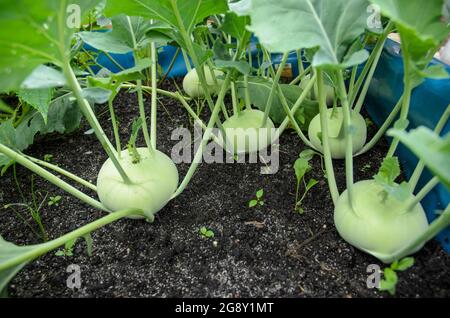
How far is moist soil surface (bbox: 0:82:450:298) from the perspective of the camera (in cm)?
61

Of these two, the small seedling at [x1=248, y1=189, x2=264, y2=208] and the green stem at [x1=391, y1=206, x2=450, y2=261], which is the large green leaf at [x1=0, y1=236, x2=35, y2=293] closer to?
the small seedling at [x1=248, y1=189, x2=264, y2=208]

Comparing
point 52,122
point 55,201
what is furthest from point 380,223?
point 52,122

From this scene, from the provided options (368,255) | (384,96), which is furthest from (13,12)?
(384,96)

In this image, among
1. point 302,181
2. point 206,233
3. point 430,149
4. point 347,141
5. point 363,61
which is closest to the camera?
point 430,149

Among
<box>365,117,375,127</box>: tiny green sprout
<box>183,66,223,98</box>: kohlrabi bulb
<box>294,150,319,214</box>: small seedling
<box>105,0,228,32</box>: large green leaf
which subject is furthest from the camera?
<box>183,66,223,98</box>: kohlrabi bulb

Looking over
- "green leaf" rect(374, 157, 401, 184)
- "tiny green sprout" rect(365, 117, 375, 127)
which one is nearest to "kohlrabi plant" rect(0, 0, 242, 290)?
"green leaf" rect(374, 157, 401, 184)

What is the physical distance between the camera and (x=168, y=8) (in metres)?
0.62

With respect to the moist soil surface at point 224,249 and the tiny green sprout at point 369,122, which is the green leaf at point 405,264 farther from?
the tiny green sprout at point 369,122

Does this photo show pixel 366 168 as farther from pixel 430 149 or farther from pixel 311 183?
pixel 430 149

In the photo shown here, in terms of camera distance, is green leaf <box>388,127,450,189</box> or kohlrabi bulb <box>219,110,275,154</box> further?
kohlrabi bulb <box>219,110,275,154</box>

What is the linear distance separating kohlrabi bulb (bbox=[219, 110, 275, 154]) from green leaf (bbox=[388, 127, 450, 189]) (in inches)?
19.8

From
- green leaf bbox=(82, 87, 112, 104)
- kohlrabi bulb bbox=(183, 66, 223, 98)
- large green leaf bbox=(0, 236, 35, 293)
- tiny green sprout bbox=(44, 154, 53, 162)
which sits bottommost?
tiny green sprout bbox=(44, 154, 53, 162)

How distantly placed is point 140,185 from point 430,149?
0.47m
